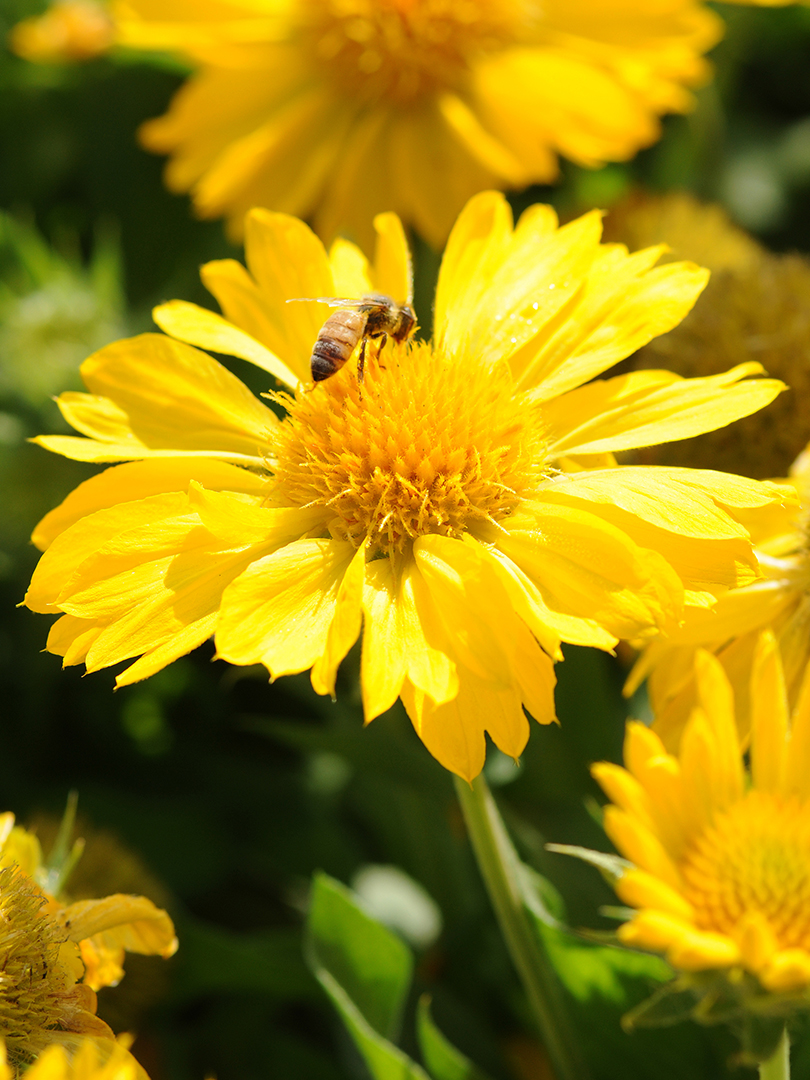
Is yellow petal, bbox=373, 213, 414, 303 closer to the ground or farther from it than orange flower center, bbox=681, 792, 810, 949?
farther from it

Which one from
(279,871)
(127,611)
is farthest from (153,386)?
(279,871)

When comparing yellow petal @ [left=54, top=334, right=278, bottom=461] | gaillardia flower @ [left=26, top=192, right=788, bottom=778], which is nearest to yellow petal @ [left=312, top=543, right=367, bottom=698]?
gaillardia flower @ [left=26, top=192, right=788, bottom=778]

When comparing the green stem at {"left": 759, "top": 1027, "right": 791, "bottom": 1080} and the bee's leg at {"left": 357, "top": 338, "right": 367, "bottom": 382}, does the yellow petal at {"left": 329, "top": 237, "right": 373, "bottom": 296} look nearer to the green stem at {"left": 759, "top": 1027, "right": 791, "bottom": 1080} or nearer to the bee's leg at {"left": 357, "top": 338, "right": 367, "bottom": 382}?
the bee's leg at {"left": 357, "top": 338, "right": 367, "bottom": 382}

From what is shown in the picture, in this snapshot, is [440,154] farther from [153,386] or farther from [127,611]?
[127,611]

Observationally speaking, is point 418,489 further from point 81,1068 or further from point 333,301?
point 81,1068

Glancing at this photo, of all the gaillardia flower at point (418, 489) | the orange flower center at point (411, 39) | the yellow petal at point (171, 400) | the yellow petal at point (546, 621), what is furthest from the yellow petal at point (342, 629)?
the orange flower center at point (411, 39)

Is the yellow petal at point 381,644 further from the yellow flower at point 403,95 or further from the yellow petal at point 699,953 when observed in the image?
the yellow flower at point 403,95
